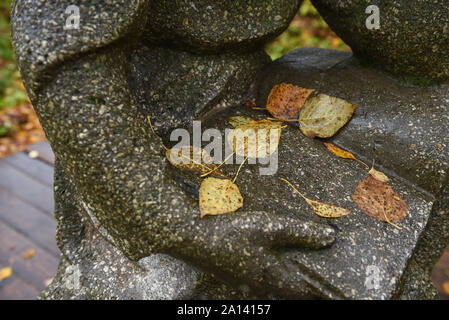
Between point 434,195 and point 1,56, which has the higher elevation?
point 434,195

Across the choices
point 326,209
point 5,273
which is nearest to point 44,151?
point 5,273

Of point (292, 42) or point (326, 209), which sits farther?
point (292, 42)

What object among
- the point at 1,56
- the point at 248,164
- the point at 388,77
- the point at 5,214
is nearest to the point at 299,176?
the point at 248,164

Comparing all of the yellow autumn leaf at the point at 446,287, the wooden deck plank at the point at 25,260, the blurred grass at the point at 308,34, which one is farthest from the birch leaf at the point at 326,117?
the blurred grass at the point at 308,34

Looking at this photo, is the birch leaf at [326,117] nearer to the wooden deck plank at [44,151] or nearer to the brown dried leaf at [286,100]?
the brown dried leaf at [286,100]

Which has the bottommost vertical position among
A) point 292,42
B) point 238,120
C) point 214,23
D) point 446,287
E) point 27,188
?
point 446,287

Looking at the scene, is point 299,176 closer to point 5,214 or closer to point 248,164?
point 248,164

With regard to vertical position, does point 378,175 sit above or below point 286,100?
below

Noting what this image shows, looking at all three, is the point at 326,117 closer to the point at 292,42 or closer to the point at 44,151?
the point at 44,151
